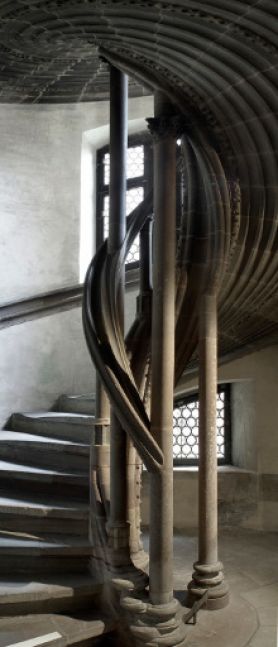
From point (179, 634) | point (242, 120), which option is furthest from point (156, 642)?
point (242, 120)

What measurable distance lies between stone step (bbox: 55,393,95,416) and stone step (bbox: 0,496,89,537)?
1442mm

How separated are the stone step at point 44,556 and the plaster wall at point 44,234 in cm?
231

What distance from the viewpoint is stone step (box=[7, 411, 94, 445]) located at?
402 centimetres

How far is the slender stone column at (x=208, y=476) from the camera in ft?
10.4

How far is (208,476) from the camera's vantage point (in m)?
3.28

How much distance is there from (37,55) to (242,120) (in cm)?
139

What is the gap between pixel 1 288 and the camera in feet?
18.0

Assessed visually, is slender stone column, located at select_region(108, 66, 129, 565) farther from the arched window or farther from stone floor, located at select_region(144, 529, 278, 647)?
the arched window

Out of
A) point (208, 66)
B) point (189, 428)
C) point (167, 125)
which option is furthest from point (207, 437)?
point (189, 428)

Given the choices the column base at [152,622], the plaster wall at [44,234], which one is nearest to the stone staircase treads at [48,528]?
the column base at [152,622]

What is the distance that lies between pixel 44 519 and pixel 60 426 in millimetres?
1062

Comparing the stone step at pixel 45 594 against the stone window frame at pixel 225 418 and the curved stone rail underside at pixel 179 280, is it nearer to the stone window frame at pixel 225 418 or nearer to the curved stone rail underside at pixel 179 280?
the curved stone rail underside at pixel 179 280

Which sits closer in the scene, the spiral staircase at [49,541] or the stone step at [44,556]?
the spiral staircase at [49,541]

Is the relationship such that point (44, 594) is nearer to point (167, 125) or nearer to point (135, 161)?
point (167, 125)
